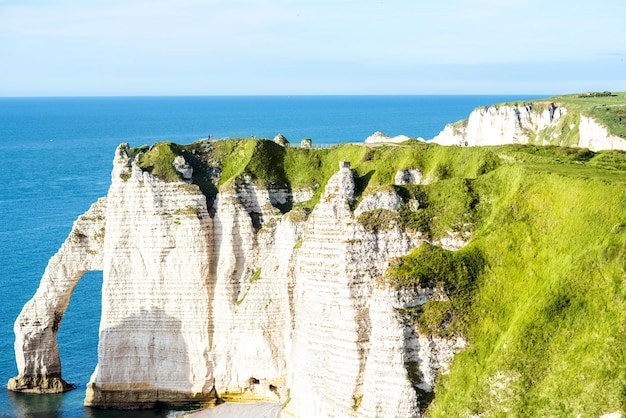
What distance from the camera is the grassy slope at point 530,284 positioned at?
1388 inches

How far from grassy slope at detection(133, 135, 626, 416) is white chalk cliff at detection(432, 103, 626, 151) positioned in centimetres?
4063

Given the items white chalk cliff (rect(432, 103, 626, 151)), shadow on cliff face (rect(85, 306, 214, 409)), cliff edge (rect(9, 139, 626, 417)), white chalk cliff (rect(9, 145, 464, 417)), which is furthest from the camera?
white chalk cliff (rect(432, 103, 626, 151))

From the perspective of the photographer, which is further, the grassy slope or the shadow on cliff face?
the shadow on cliff face

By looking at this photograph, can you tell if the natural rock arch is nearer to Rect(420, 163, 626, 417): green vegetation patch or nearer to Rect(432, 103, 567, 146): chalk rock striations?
Rect(420, 163, 626, 417): green vegetation patch

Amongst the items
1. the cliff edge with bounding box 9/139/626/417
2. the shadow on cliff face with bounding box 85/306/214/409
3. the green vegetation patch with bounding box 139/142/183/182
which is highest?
the green vegetation patch with bounding box 139/142/183/182

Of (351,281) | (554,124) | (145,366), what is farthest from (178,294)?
(554,124)

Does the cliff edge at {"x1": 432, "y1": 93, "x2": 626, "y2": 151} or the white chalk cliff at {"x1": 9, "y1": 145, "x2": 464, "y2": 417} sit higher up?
the cliff edge at {"x1": 432, "y1": 93, "x2": 626, "y2": 151}

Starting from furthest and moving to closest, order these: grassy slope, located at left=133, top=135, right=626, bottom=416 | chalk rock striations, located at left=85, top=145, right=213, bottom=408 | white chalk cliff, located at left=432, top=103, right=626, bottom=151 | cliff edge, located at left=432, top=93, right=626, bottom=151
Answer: white chalk cliff, located at left=432, top=103, right=626, bottom=151 < cliff edge, located at left=432, top=93, right=626, bottom=151 < chalk rock striations, located at left=85, top=145, right=213, bottom=408 < grassy slope, located at left=133, top=135, right=626, bottom=416

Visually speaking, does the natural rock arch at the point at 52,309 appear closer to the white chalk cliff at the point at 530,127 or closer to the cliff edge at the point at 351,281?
the cliff edge at the point at 351,281

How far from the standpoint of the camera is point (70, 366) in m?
63.0

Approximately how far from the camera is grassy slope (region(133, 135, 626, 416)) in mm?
35250

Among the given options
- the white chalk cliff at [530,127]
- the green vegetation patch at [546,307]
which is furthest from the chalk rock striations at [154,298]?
the white chalk cliff at [530,127]

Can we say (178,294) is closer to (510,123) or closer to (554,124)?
(554,124)

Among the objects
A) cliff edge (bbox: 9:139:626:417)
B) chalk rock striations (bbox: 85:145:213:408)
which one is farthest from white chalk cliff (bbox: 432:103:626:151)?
chalk rock striations (bbox: 85:145:213:408)
